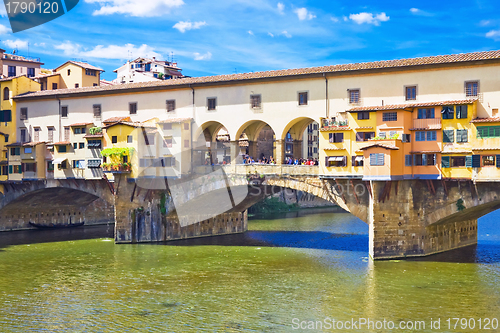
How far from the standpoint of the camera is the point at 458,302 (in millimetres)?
30484

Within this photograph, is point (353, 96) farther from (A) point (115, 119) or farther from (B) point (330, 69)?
(A) point (115, 119)

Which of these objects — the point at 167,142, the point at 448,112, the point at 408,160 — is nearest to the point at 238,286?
the point at 408,160

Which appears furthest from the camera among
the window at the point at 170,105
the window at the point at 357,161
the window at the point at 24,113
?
the window at the point at 24,113

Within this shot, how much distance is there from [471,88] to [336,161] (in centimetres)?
1054

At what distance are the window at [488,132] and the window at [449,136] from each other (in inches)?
67.5

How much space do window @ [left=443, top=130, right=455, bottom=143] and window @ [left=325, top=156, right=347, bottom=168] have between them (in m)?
7.07

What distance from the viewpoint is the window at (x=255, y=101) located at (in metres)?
47.2

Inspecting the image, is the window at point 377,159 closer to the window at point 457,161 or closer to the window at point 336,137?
the window at point 336,137

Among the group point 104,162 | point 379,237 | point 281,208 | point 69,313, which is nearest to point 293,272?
point 379,237

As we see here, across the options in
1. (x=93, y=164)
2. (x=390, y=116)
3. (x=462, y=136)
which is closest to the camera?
(x=462, y=136)

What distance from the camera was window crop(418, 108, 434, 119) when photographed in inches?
1555

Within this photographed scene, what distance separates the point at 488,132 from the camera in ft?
122

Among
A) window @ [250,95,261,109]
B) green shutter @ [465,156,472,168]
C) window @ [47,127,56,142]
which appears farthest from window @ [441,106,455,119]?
window @ [47,127,56,142]

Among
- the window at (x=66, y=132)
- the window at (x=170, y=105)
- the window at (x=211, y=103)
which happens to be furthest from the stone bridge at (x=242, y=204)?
the window at (x=170, y=105)
